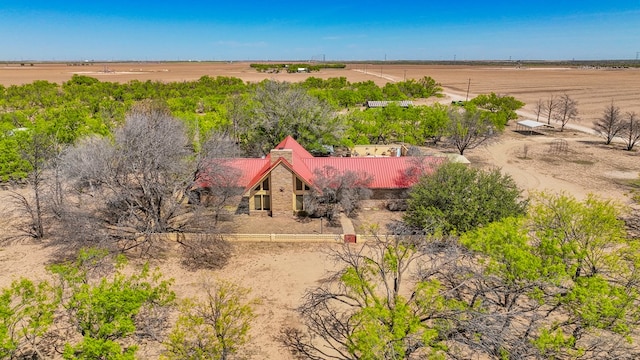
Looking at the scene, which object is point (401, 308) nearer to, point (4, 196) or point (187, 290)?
point (187, 290)

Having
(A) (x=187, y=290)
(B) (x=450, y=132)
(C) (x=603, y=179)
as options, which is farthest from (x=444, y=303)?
(B) (x=450, y=132)

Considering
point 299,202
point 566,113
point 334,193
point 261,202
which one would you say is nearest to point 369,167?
point 334,193

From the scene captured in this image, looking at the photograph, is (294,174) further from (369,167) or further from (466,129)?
(466,129)

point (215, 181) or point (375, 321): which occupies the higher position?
point (375, 321)

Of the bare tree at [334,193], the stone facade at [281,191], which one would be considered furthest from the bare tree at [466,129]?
the stone facade at [281,191]

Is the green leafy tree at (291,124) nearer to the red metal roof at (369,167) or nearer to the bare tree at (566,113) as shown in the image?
the red metal roof at (369,167)
